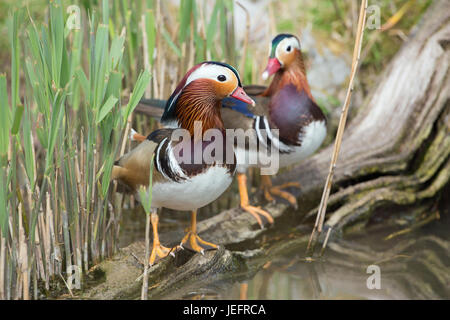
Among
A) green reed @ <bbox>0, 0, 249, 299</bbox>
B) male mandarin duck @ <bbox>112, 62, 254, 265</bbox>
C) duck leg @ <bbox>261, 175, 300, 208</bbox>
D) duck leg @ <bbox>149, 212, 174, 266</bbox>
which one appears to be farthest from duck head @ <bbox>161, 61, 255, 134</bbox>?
duck leg @ <bbox>261, 175, 300, 208</bbox>

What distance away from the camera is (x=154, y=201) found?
7.98 ft

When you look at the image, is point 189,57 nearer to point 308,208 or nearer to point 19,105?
point 308,208

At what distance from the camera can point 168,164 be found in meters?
2.29

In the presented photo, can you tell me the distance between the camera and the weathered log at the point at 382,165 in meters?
2.92

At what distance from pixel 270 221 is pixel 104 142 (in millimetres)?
1123

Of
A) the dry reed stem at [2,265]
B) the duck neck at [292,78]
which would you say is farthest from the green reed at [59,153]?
the duck neck at [292,78]

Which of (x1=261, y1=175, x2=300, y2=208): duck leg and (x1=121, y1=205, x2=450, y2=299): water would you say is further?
(x1=261, y1=175, x2=300, y2=208): duck leg

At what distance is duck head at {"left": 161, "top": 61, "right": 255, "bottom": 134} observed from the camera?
2.32 m

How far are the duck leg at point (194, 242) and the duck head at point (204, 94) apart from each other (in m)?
0.44

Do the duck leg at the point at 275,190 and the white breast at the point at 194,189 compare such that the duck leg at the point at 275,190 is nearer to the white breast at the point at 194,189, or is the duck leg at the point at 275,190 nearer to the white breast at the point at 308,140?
the white breast at the point at 308,140

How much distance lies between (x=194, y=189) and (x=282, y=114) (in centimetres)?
87

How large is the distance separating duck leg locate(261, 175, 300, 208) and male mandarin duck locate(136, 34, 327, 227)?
0.53 feet

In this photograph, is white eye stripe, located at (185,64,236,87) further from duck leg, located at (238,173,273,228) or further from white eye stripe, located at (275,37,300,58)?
duck leg, located at (238,173,273,228)
